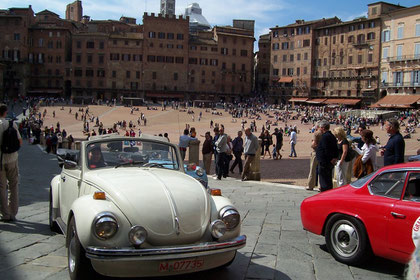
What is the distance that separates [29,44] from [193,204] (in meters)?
84.8

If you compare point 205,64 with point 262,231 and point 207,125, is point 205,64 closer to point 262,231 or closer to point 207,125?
point 207,125

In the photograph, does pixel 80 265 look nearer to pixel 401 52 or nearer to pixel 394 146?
pixel 394 146

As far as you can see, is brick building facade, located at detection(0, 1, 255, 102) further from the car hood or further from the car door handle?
the car door handle

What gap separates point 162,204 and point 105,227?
0.52 metres

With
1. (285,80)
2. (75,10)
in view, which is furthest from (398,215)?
(75,10)

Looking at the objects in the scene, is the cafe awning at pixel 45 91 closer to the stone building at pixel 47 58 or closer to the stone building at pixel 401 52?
the stone building at pixel 47 58

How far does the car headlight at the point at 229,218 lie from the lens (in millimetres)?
4109

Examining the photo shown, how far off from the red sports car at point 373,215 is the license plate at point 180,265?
6.07ft

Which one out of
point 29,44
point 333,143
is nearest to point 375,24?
point 29,44

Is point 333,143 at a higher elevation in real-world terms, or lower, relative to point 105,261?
higher

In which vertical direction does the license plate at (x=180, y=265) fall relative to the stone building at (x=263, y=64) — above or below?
below

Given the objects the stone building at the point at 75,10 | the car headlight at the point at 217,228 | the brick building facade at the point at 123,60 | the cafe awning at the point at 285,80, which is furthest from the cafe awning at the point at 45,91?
the car headlight at the point at 217,228

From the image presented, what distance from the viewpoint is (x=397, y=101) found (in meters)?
60.1

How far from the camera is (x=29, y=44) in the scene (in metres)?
80.2
